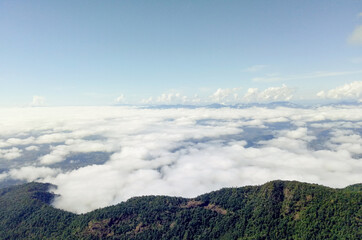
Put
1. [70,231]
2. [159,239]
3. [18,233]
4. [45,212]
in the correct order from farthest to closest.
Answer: [45,212] → [18,233] → [70,231] → [159,239]

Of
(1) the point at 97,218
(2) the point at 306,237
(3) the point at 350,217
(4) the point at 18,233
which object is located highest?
(3) the point at 350,217

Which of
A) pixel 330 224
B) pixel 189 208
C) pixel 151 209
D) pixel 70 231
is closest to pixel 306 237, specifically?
pixel 330 224

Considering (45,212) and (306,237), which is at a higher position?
(306,237)

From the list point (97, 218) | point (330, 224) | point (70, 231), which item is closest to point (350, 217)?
point (330, 224)

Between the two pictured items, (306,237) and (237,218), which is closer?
(306,237)

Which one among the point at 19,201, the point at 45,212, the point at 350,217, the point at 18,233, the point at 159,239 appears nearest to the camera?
the point at 350,217

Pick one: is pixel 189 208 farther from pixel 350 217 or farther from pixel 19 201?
pixel 19 201

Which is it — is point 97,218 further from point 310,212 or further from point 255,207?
point 310,212
